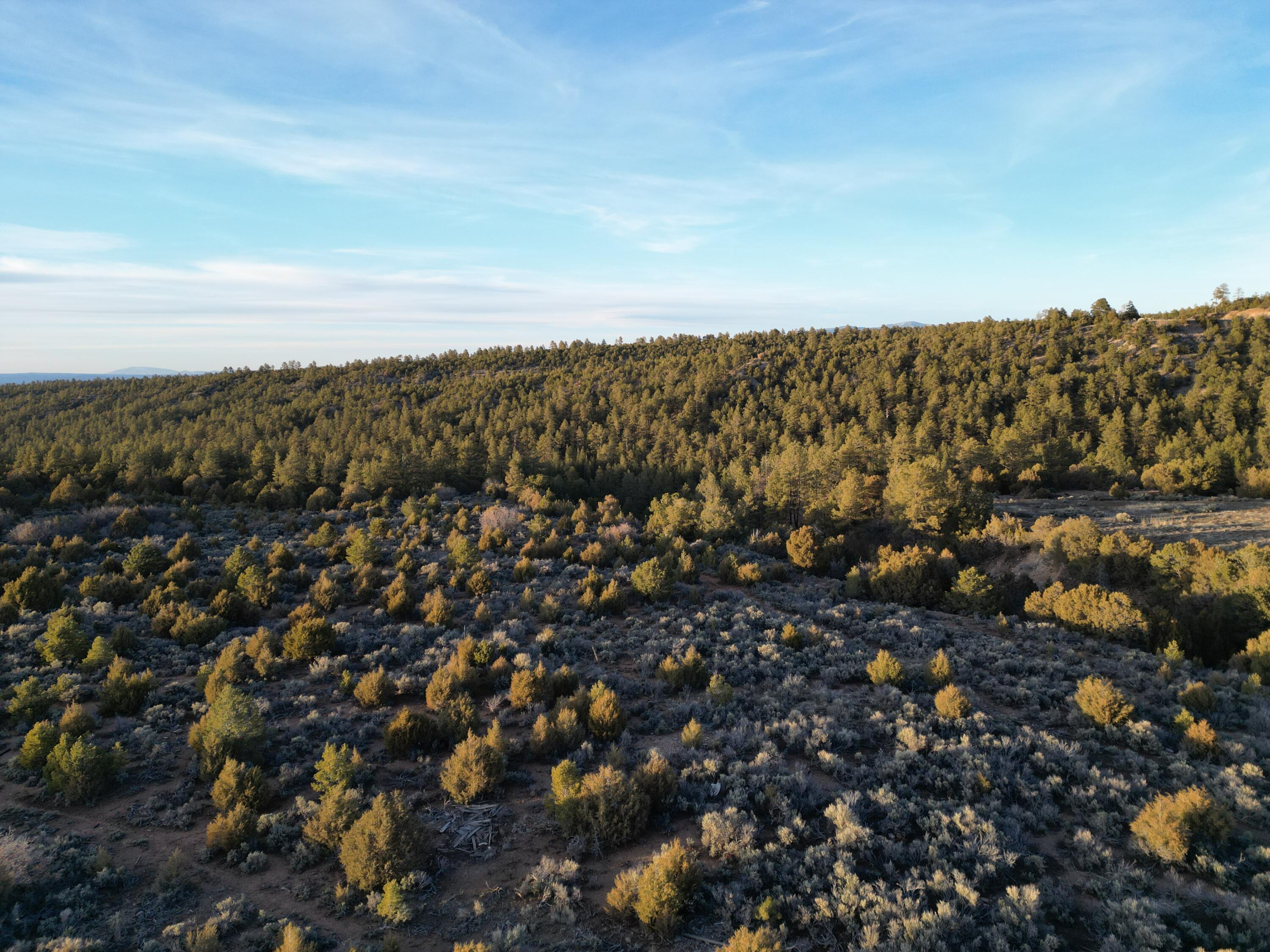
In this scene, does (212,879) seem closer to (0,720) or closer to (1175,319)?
(0,720)

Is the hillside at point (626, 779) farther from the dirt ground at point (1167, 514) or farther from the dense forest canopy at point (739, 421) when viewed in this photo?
the dense forest canopy at point (739, 421)

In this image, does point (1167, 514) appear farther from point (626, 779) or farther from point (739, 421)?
point (739, 421)

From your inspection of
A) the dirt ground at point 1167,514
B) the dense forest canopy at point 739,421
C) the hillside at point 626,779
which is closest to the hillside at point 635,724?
the hillside at point 626,779

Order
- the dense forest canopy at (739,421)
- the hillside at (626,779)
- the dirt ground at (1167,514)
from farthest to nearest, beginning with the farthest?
the dense forest canopy at (739,421) < the dirt ground at (1167,514) < the hillside at (626,779)

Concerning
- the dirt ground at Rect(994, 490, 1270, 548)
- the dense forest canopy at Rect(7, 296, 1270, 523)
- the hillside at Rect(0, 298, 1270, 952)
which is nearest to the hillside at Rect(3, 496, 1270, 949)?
the hillside at Rect(0, 298, 1270, 952)

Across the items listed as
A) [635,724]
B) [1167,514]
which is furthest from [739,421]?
[635,724]

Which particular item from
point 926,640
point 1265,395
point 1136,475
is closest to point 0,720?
point 926,640
